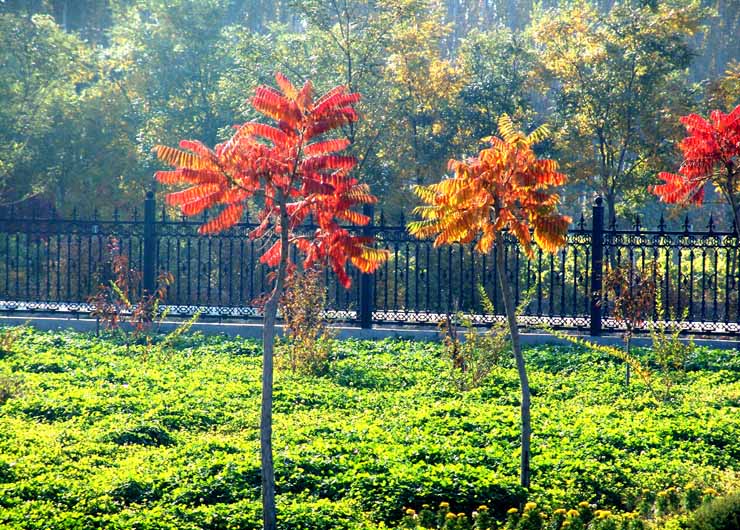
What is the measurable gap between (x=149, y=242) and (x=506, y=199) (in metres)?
8.63

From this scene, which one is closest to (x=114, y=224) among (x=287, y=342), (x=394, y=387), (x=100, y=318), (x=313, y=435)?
(x=100, y=318)

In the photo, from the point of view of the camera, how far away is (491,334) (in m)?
10.6

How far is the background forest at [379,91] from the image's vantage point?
19750mm

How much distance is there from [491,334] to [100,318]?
5.67 m

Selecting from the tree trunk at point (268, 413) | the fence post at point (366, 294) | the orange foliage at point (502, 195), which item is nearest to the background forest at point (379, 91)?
the fence post at point (366, 294)

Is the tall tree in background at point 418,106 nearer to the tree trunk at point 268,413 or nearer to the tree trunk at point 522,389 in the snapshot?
the tree trunk at point 522,389

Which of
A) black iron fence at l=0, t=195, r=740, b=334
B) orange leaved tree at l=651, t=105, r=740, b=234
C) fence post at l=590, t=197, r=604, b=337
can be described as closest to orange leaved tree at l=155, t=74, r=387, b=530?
orange leaved tree at l=651, t=105, r=740, b=234

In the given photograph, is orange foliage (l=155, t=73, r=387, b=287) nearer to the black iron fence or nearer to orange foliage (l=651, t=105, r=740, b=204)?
orange foliage (l=651, t=105, r=740, b=204)

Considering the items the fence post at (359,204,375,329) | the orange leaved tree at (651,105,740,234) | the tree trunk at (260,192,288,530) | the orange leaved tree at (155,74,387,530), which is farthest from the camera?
the fence post at (359,204,375,329)

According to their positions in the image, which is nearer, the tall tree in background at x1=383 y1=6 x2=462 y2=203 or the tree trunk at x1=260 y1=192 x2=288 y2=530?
the tree trunk at x1=260 y1=192 x2=288 y2=530

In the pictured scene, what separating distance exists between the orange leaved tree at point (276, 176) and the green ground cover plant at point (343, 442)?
0.98 m

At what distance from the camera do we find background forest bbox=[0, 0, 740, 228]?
19.8 meters

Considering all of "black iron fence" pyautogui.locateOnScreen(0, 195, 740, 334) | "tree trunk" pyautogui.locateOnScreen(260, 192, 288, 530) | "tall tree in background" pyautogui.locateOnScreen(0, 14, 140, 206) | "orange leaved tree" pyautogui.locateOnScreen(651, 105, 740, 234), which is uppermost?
"tall tree in background" pyautogui.locateOnScreen(0, 14, 140, 206)

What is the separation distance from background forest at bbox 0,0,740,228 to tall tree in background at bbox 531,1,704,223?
4 cm
